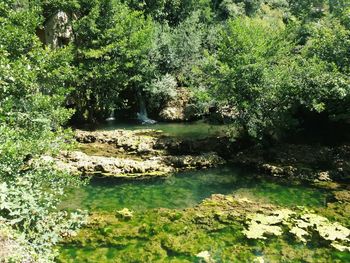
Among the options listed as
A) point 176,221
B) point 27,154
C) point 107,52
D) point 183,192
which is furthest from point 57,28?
point 176,221

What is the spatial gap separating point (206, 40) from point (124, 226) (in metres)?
29.4

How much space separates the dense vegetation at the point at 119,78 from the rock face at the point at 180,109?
0.81 meters

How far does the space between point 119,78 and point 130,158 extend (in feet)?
32.1

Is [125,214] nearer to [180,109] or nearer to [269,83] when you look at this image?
[269,83]

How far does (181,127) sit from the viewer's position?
2978 centimetres

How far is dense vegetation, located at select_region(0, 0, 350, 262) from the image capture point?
10.3 m

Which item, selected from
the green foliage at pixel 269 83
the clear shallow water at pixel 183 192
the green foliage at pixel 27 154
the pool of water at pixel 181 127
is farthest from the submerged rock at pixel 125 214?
A: the pool of water at pixel 181 127

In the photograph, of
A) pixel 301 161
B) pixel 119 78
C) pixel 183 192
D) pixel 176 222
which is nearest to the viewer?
pixel 176 222

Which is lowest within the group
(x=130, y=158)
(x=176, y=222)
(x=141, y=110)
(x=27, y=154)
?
(x=176, y=222)

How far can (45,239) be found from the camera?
32.2ft

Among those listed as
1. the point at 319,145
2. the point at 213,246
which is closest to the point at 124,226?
the point at 213,246

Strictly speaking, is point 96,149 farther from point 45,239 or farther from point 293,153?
point 45,239

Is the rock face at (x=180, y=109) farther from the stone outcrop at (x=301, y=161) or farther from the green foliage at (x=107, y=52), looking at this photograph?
the stone outcrop at (x=301, y=161)

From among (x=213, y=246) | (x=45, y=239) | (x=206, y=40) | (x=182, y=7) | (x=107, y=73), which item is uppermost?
(x=182, y=7)
